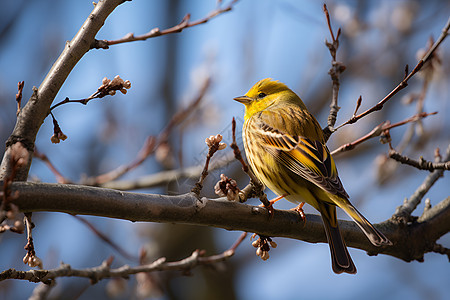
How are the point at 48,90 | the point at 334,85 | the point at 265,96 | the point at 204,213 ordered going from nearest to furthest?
the point at 48,90
the point at 204,213
the point at 334,85
the point at 265,96

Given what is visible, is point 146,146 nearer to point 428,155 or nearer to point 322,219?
point 322,219

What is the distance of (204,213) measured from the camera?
9.00ft

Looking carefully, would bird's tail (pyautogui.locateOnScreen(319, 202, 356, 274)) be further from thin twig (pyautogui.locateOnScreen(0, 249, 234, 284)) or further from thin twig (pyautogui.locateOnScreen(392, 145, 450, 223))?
thin twig (pyautogui.locateOnScreen(0, 249, 234, 284))

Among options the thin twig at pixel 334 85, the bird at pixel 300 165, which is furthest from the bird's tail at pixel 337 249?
the thin twig at pixel 334 85

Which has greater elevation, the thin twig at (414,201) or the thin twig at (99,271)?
the thin twig at (414,201)

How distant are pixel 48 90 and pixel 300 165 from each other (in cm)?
191

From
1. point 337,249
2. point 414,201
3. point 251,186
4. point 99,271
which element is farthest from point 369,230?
point 99,271

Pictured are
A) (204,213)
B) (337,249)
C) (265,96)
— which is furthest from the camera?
(265,96)

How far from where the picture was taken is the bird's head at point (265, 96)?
498 cm

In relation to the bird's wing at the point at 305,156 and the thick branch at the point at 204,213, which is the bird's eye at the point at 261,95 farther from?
the thick branch at the point at 204,213

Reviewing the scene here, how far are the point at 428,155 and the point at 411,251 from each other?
4.61 metres

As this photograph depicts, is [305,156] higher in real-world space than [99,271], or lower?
higher

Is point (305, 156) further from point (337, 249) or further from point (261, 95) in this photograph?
point (261, 95)

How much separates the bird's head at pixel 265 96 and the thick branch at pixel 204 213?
1784mm
